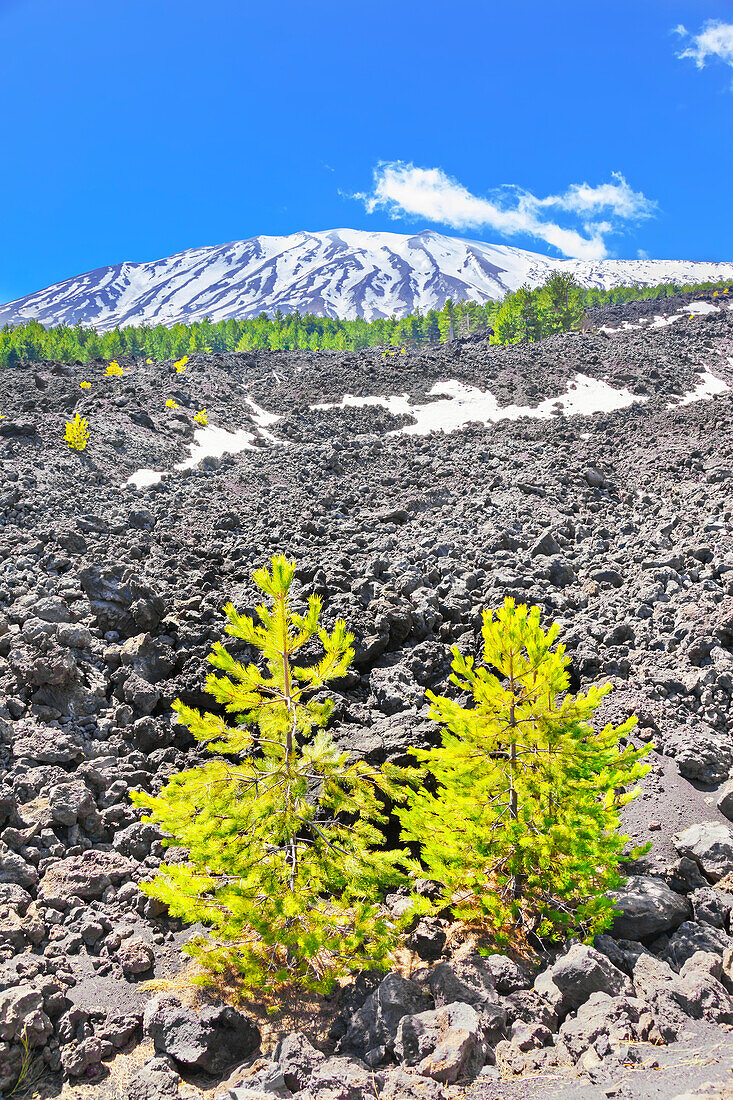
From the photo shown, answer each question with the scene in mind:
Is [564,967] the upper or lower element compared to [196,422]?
lower

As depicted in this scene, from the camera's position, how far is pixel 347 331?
10188cm

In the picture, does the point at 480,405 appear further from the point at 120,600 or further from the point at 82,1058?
the point at 82,1058

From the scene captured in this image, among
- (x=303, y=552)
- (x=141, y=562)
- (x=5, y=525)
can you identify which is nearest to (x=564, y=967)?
(x=303, y=552)

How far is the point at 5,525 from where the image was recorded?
46.7 ft

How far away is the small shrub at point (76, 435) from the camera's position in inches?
788

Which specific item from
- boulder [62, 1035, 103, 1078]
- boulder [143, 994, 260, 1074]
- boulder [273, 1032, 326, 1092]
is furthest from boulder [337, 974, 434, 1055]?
boulder [62, 1035, 103, 1078]

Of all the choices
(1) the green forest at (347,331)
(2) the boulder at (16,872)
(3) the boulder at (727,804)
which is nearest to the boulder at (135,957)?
(2) the boulder at (16,872)

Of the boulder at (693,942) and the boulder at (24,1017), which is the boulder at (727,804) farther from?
the boulder at (24,1017)

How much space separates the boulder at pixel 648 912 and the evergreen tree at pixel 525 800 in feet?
1.36

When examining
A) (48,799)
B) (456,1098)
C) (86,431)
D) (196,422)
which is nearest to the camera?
(456,1098)

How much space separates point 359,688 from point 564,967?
5.81m

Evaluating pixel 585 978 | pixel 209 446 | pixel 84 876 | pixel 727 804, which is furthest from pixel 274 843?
pixel 209 446

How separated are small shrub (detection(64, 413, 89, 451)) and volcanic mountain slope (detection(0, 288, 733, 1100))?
0.62 m

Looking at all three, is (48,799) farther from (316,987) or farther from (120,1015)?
(316,987)
